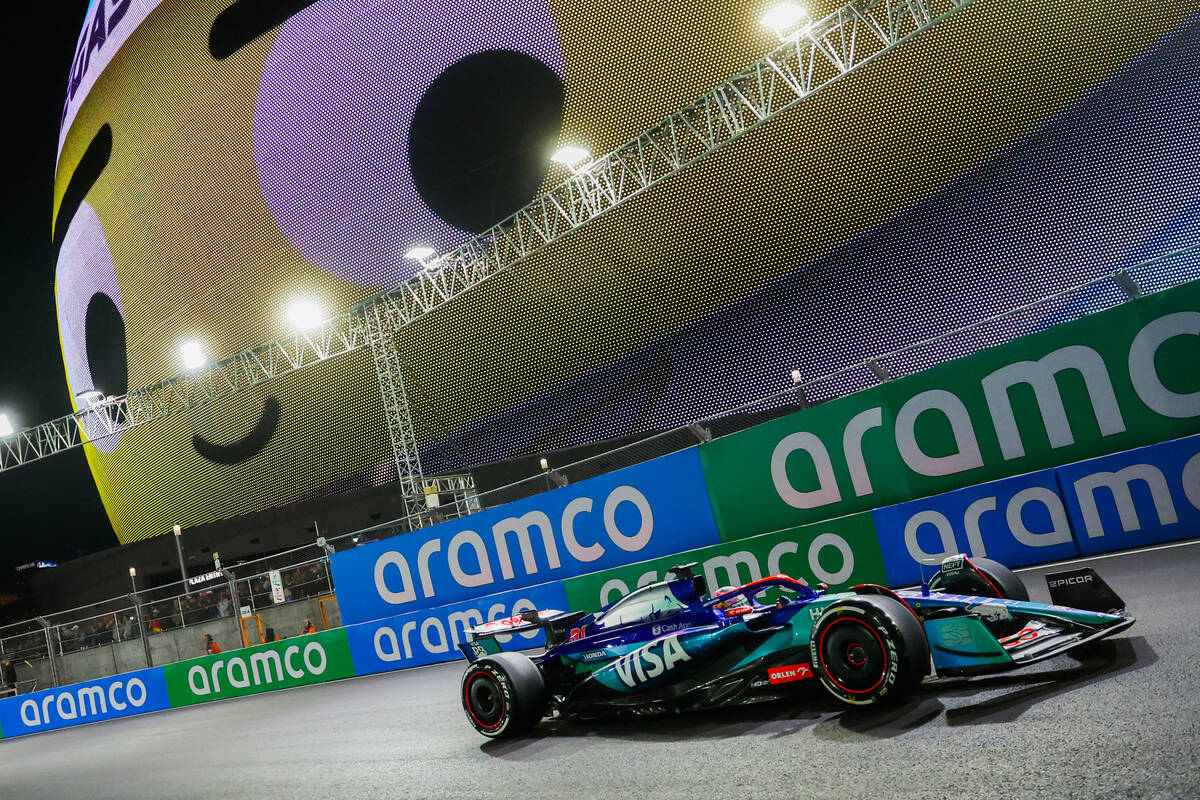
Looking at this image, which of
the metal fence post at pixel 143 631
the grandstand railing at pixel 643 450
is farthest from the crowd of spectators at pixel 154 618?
the metal fence post at pixel 143 631

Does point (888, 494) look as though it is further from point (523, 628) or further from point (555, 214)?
point (555, 214)

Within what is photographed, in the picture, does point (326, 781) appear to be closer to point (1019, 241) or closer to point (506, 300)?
point (1019, 241)

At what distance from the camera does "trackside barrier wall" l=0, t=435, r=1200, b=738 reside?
6.92m

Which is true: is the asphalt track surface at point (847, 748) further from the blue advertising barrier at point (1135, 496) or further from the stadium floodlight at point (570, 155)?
the stadium floodlight at point (570, 155)

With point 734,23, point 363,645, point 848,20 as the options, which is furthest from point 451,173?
point 363,645

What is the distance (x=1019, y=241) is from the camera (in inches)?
528

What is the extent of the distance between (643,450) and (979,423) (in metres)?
4.34

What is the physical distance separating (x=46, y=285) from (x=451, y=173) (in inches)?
620

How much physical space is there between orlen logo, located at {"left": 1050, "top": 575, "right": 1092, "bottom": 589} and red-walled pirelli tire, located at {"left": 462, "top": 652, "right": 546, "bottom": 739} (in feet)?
10.4

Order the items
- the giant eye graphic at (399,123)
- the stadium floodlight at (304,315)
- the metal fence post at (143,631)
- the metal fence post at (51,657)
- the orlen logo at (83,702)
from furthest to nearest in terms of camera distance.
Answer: the stadium floodlight at (304,315), the giant eye graphic at (399,123), the metal fence post at (51,657), the metal fence post at (143,631), the orlen logo at (83,702)

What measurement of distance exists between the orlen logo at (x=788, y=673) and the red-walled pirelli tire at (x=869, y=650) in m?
0.18

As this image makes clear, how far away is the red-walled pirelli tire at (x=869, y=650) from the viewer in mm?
3869

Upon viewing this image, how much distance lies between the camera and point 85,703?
51.6 ft

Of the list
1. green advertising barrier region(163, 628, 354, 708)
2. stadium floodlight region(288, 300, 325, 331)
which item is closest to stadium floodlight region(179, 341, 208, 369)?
stadium floodlight region(288, 300, 325, 331)
